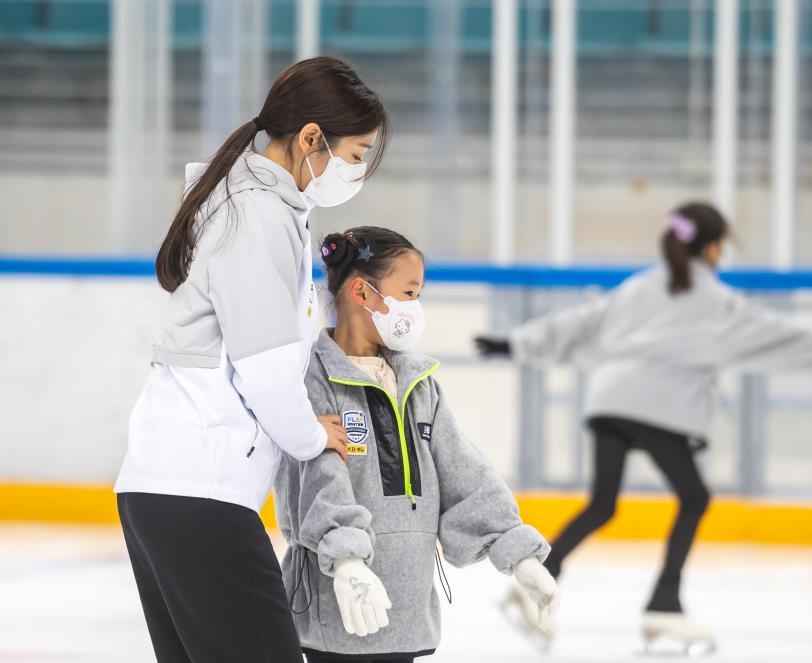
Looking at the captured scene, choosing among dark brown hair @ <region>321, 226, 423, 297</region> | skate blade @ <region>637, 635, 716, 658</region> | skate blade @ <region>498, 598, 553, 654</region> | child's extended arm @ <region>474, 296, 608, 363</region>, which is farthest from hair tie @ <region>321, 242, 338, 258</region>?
child's extended arm @ <region>474, 296, 608, 363</region>

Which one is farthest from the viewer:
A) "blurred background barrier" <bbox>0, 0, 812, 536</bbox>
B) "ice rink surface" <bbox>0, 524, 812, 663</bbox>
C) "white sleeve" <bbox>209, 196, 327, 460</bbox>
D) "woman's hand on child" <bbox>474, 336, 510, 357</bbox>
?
"blurred background barrier" <bbox>0, 0, 812, 536</bbox>

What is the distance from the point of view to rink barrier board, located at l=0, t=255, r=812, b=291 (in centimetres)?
575

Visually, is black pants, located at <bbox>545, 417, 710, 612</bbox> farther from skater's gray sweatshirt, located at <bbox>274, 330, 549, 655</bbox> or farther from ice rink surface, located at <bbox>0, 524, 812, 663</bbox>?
skater's gray sweatshirt, located at <bbox>274, 330, 549, 655</bbox>

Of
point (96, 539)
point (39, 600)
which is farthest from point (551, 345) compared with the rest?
point (96, 539)

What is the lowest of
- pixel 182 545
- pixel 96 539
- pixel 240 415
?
pixel 96 539

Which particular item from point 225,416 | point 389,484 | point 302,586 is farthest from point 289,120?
point 302,586

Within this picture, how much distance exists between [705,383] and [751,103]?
3.17 m

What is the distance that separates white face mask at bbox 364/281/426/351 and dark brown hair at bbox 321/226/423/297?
0.02 meters

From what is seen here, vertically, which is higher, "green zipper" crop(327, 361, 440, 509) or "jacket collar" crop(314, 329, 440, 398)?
"jacket collar" crop(314, 329, 440, 398)

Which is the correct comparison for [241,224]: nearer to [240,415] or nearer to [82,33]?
[240,415]

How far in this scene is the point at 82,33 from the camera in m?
7.68

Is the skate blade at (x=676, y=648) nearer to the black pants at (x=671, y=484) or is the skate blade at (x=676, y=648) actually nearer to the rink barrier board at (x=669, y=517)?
the black pants at (x=671, y=484)

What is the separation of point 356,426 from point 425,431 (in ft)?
0.33

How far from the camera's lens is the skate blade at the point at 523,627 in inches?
143
